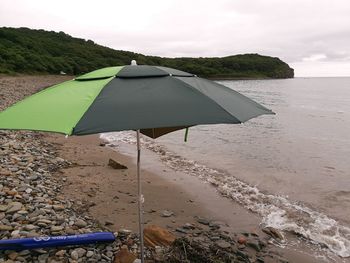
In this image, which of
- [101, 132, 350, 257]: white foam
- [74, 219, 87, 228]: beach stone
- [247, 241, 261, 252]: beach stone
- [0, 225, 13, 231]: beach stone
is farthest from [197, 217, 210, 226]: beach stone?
[0, 225, 13, 231]: beach stone

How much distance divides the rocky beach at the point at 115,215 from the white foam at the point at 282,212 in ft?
1.81

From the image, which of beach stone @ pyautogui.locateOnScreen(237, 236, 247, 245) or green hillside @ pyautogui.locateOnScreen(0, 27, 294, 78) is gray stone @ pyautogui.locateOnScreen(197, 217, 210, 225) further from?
green hillside @ pyautogui.locateOnScreen(0, 27, 294, 78)

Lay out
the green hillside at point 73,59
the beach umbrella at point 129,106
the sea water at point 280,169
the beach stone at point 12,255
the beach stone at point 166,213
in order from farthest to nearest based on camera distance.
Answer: the green hillside at point 73,59, the sea water at point 280,169, the beach stone at point 166,213, the beach stone at point 12,255, the beach umbrella at point 129,106

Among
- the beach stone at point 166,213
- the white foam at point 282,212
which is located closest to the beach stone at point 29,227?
the beach stone at point 166,213

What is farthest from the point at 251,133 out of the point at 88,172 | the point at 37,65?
the point at 37,65

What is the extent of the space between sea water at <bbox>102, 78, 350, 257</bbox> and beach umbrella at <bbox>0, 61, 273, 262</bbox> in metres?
5.88

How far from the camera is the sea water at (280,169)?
9117mm

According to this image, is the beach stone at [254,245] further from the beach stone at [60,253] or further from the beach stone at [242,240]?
the beach stone at [60,253]

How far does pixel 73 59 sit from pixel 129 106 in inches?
3521

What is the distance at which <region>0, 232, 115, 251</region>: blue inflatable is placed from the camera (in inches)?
205

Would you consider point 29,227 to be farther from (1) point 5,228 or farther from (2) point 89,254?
(2) point 89,254

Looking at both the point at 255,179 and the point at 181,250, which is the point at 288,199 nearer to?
the point at 255,179

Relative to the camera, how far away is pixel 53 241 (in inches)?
213

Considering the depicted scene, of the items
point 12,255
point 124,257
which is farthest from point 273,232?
point 12,255
